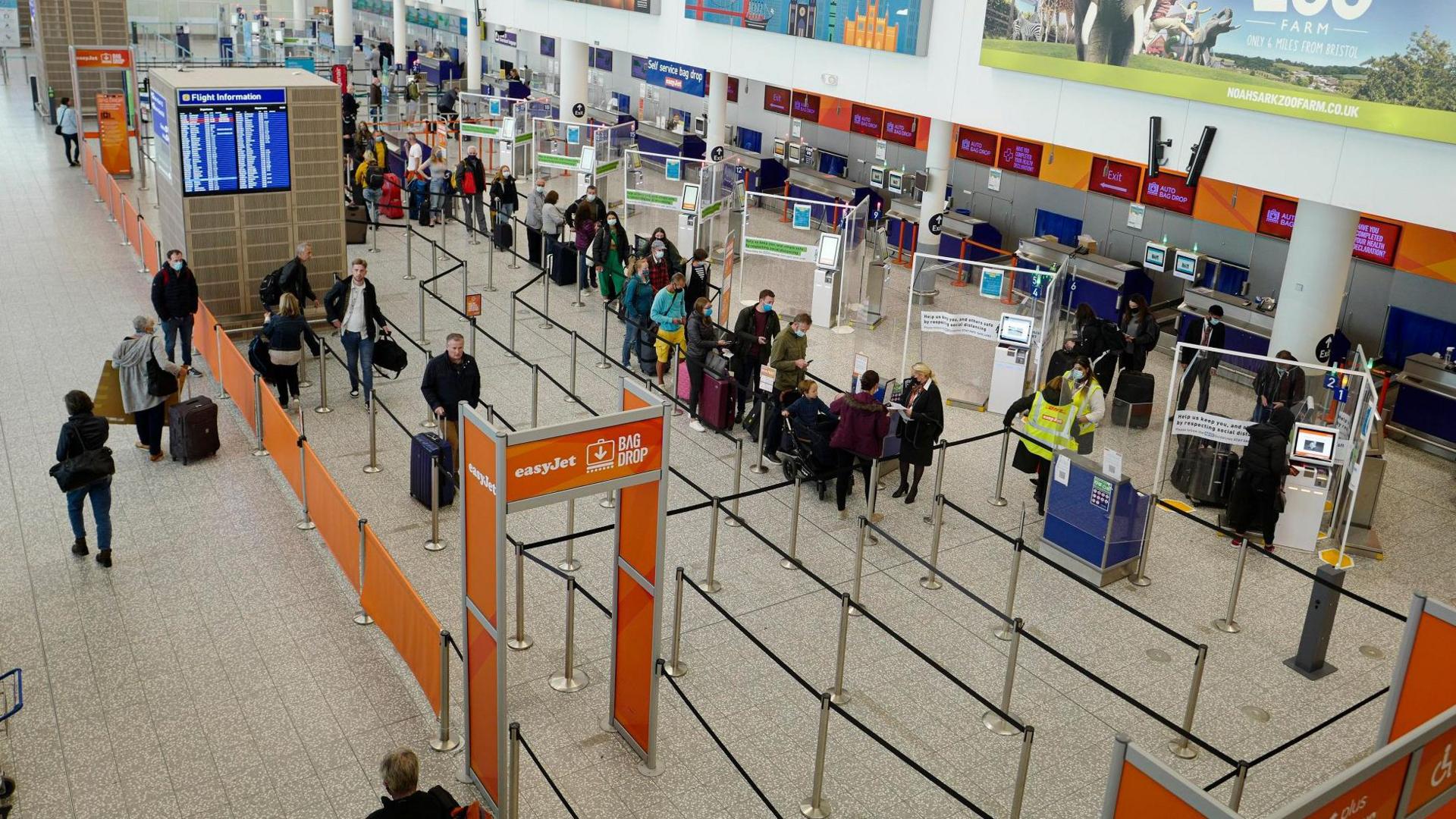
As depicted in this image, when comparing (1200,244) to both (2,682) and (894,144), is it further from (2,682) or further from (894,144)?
(2,682)

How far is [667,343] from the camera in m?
14.3

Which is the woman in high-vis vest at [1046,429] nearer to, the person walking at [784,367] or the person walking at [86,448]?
the person walking at [784,367]

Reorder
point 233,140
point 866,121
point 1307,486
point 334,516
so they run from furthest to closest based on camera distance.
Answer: point 866,121 < point 233,140 < point 1307,486 < point 334,516

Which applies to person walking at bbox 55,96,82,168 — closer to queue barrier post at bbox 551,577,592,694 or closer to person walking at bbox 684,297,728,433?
person walking at bbox 684,297,728,433

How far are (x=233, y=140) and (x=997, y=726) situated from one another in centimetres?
1180

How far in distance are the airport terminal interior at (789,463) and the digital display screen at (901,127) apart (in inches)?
105

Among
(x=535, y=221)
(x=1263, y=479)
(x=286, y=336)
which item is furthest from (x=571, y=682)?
(x=535, y=221)

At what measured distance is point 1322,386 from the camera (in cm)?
1136

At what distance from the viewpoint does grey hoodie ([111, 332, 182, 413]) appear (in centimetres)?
1105

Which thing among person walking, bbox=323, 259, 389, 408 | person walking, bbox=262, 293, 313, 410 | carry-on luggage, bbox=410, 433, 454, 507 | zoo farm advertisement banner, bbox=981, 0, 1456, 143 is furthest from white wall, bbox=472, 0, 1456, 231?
person walking, bbox=262, 293, 313, 410

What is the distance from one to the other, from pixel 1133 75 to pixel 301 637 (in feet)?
Answer: 37.7

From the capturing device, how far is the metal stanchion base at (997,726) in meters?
8.33

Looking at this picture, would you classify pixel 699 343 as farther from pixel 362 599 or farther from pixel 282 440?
pixel 362 599

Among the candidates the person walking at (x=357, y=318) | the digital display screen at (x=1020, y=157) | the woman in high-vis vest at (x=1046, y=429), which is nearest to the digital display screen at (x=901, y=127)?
the digital display screen at (x=1020, y=157)
